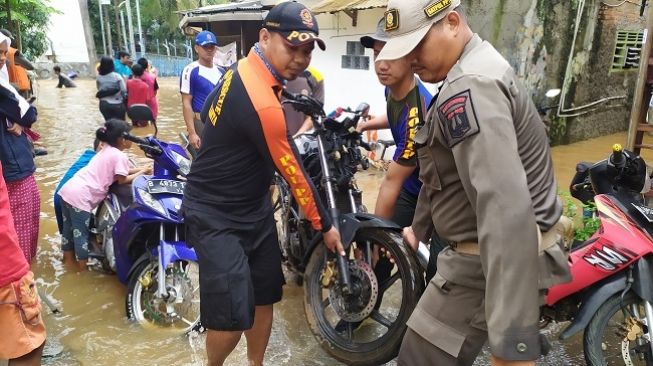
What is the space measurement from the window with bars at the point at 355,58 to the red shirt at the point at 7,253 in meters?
6.64

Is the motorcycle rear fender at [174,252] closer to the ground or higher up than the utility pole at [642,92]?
closer to the ground

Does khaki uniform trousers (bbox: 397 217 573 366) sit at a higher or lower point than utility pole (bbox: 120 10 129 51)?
lower

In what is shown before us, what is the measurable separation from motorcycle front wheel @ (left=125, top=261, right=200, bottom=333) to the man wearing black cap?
883mm

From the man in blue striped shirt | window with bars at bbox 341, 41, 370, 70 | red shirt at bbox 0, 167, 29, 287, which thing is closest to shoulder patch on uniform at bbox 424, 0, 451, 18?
red shirt at bbox 0, 167, 29, 287

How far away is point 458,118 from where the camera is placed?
1.38 metres

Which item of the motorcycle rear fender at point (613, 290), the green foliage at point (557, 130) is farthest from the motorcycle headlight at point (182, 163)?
the green foliage at point (557, 130)

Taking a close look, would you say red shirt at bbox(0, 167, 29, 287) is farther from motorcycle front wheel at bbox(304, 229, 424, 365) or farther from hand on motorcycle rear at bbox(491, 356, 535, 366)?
hand on motorcycle rear at bbox(491, 356, 535, 366)

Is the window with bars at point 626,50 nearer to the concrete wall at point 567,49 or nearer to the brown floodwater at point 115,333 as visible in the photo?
the concrete wall at point 567,49

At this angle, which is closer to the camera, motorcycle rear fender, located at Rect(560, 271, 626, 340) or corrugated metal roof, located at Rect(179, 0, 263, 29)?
motorcycle rear fender, located at Rect(560, 271, 626, 340)

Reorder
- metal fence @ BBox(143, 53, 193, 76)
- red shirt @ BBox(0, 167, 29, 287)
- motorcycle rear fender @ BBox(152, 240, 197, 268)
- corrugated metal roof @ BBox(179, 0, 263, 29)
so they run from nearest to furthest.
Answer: red shirt @ BBox(0, 167, 29, 287) → motorcycle rear fender @ BBox(152, 240, 197, 268) → corrugated metal roof @ BBox(179, 0, 263, 29) → metal fence @ BBox(143, 53, 193, 76)

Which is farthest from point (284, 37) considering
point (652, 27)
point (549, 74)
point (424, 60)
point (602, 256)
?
point (549, 74)

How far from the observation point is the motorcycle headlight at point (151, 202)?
3.39 meters

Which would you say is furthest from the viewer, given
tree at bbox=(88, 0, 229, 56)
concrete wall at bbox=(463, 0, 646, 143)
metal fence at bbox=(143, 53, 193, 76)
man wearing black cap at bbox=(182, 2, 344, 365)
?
tree at bbox=(88, 0, 229, 56)

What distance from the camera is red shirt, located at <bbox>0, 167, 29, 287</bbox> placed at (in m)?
2.06
